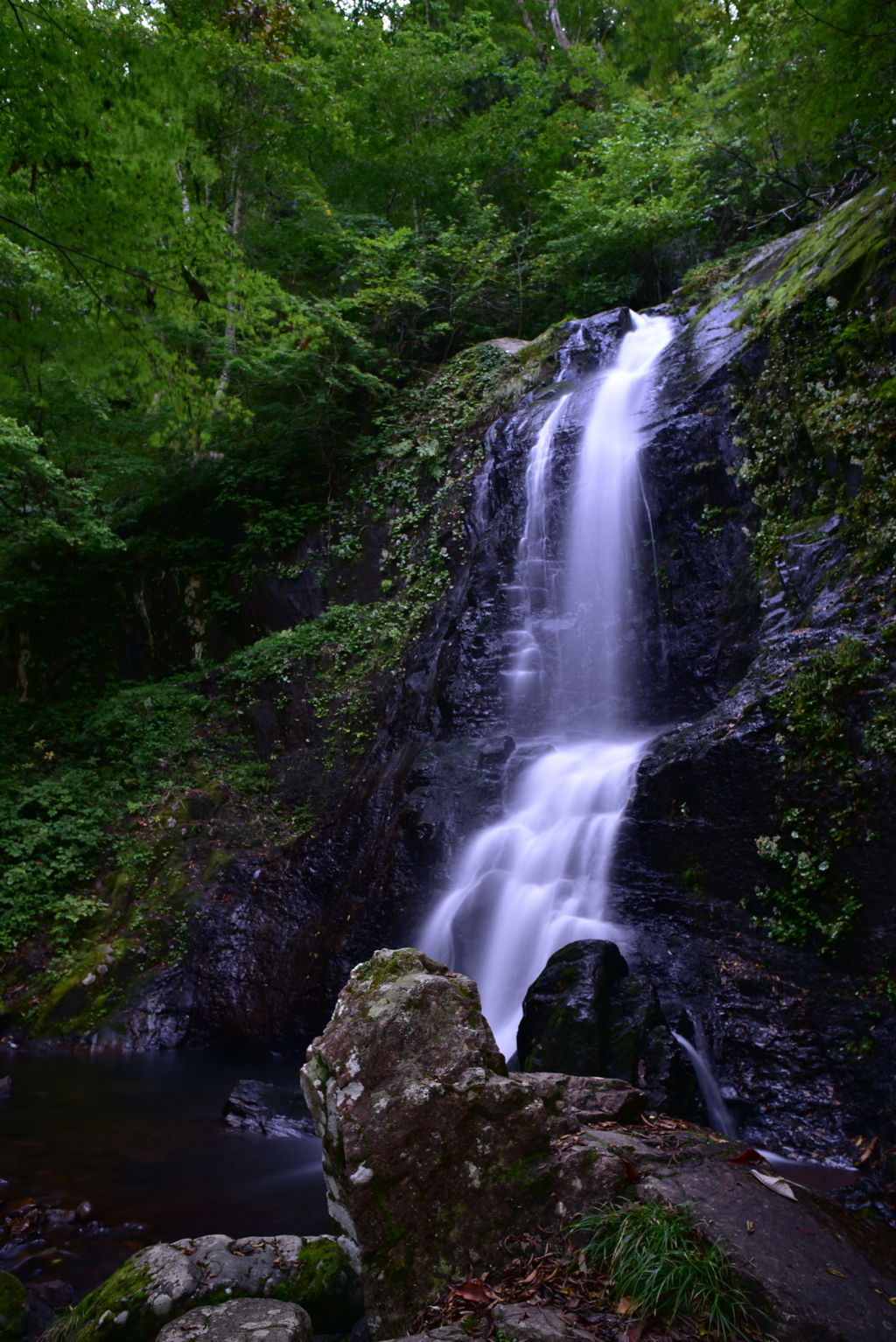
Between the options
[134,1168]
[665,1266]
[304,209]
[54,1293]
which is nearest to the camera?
[665,1266]

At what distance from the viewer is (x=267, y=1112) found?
629 centimetres

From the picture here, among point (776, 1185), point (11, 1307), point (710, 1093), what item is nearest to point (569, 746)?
point (710, 1093)

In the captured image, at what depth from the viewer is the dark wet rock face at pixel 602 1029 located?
→ 4.83 metres

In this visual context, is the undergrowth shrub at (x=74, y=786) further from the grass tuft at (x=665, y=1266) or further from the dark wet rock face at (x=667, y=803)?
the grass tuft at (x=665, y=1266)

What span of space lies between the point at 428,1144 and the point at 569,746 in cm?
585

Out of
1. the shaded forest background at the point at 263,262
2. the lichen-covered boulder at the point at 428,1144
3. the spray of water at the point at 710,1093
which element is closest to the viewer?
the lichen-covered boulder at the point at 428,1144

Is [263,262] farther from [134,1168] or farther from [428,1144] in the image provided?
[428,1144]

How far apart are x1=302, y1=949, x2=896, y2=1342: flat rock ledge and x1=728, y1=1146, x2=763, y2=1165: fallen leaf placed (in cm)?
3

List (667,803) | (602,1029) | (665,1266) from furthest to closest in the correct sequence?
(667,803), (602,1029), (665,1266)

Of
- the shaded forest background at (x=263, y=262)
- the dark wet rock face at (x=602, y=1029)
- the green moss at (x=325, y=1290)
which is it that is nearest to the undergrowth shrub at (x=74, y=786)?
the shaded forest background at (x=263, y=262)

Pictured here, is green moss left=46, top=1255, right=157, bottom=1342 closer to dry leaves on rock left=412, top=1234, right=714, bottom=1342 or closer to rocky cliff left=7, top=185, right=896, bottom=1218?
dry leaves on rock left=412, top=1234, right=714, bottom=1342

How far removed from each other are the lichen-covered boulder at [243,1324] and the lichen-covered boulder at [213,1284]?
0.24m

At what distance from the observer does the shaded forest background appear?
623 cm

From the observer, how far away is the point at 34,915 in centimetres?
977
